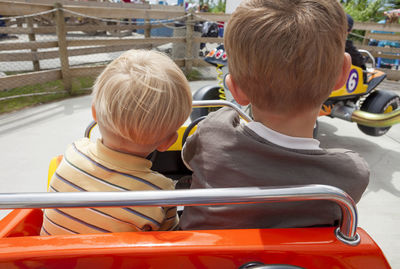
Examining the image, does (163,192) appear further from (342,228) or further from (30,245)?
(342,228)

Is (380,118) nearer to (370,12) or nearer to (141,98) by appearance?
(141,98)

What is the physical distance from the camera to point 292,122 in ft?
2.36

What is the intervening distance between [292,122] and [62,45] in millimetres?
3722

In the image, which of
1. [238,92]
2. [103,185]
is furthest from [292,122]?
[103,185]

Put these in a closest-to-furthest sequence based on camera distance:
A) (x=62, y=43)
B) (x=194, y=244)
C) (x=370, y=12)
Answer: (x=194, y=244) < (x=62, y=43) < (x=370, y=12)

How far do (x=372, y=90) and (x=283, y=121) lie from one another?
8.48ft

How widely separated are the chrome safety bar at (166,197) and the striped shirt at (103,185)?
0.15m

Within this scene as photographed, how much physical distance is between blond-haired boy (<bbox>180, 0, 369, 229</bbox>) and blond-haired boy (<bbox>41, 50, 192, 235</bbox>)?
13cm

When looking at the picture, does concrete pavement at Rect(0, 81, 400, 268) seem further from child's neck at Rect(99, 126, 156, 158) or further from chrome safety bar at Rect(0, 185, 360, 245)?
child's neck at Rect(99, 126, 156, 158)

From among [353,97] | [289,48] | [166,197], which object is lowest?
[353,97]

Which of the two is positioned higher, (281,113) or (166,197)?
(281,113)

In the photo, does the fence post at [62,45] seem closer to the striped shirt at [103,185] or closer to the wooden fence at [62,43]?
the wooden fence at [62,43]

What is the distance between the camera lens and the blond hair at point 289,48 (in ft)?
2.08

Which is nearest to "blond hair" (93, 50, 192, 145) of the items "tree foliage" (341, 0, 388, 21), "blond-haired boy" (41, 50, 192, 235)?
"blond-haired boy" (41, 50, 192, 235)
